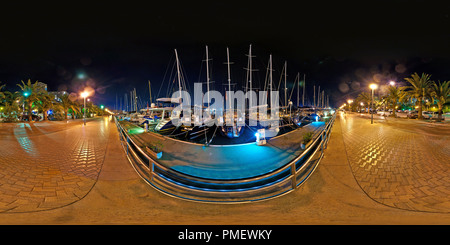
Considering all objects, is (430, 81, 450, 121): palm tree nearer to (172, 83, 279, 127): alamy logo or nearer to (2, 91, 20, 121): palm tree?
(172, 83, 279, 127): alamy logo

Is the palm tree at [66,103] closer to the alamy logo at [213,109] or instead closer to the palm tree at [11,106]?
the palm tree at [11,106]

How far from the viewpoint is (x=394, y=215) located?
3.35 metres

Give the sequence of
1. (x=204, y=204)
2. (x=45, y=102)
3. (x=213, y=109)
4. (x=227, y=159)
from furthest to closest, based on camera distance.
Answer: (x=45, y=102) < (x=213, y=109) < (x=227, y=159) < (x=204, y=204)

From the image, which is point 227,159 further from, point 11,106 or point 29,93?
point 11,106

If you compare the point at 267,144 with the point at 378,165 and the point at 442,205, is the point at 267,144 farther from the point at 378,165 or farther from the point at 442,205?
the point at 442,205

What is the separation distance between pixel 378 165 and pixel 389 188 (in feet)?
5.75

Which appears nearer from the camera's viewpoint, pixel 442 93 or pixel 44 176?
pixel 44 176

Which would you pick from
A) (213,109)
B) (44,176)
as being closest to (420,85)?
(213,109)

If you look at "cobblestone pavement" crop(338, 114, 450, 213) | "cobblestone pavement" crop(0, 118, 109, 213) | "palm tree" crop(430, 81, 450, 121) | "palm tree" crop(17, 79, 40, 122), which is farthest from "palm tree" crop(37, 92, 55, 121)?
"palm tree" crop(430, 81, 450, 121)

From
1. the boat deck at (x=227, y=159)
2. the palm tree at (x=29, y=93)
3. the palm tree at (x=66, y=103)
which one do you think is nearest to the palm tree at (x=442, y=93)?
the boat deck at (x=227, y=159)

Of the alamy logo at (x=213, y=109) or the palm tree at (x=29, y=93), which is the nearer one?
the alamy logo at (x=213, y=109)

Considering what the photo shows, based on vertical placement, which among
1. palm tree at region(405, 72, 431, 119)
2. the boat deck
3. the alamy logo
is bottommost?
the boat deck

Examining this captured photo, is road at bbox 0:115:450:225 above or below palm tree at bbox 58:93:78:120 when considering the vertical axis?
below
